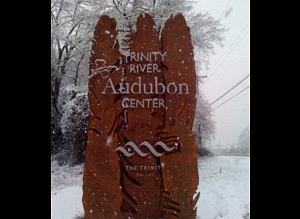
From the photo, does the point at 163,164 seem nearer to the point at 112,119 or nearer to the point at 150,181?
the point at 150,181

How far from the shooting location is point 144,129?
420cm

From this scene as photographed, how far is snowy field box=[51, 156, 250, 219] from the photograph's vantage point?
427 centimetres

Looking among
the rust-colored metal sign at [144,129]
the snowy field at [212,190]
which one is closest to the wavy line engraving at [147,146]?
the rust-colored metal sign at [144,129]

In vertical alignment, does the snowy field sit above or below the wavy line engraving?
below

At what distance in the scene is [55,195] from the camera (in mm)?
4324

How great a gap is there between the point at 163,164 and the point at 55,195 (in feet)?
4.03

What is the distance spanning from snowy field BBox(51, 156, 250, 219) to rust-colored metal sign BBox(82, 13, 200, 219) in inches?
4.7

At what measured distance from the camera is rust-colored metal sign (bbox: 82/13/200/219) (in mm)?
4172

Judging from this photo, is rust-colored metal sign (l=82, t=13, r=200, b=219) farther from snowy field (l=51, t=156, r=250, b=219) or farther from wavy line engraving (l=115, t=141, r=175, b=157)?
snowy field (l=51, t=156, r=250, b=219)

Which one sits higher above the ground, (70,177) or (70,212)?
(70,177)

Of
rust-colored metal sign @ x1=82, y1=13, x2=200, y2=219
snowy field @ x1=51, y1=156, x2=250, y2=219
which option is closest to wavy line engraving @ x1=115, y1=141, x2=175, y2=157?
rust-colored metal sign @ x1=82, y1=13, x2=200, y2=219

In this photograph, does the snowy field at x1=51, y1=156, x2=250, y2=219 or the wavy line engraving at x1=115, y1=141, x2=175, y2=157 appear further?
the snowy field at x1=51, y1=156, x2=250, y2=219

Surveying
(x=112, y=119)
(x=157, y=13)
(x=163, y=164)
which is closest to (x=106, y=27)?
(x=157, y=13)

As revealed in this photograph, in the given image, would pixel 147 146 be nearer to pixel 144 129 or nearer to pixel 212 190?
pixel 144 129
